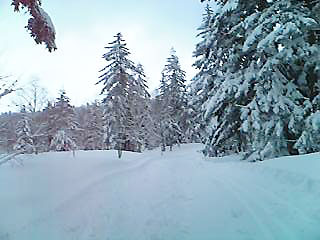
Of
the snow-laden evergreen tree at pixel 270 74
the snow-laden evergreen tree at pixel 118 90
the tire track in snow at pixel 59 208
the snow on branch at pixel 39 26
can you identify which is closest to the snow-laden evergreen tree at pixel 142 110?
the snow-laden evergreen tree at pixel 118 90

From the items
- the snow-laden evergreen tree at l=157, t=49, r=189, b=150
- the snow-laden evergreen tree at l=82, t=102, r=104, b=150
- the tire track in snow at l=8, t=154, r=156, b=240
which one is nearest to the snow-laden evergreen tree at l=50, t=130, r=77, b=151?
the snow-laden evergreen tree at l=157, t=49, r=189, b=150

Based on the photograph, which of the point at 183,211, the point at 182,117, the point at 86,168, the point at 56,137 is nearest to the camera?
the point at 183,211

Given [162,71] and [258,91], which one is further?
[162,71]

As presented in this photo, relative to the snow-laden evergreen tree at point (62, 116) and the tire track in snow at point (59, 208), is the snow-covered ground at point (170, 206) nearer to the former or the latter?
the tire track in snow at point (59, 208)

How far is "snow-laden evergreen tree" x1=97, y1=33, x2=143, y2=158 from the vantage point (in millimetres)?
32562

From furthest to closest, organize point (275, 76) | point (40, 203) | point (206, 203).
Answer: point (275, 76) → point (40, 203) → point (206, 203)

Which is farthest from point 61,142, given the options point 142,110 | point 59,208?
point 59,208

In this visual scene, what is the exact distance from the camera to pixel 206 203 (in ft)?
24.9

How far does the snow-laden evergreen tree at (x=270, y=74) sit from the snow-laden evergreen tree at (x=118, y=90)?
1965 centimetres

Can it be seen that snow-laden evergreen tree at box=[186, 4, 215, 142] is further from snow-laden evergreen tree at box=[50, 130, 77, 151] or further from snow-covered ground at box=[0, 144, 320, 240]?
snow-laden evergreen tree at box=[50, 130, 77, 151]

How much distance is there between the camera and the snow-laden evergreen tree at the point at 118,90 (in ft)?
107

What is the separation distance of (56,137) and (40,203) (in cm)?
3243

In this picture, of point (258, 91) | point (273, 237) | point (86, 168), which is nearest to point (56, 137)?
point (86, 168)

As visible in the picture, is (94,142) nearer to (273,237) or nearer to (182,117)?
(182,117)
